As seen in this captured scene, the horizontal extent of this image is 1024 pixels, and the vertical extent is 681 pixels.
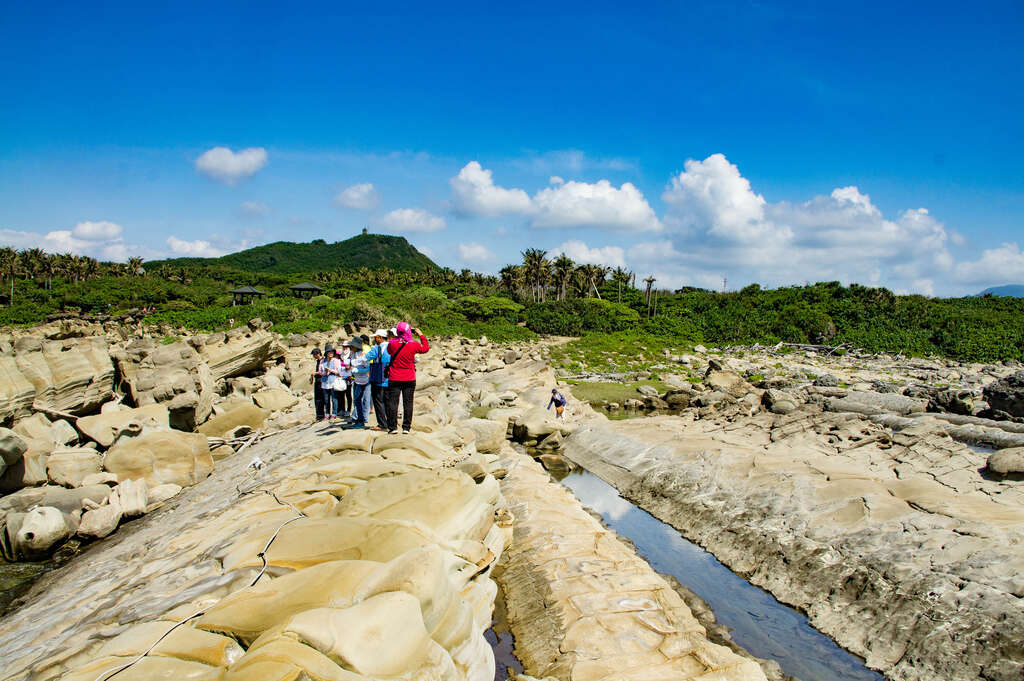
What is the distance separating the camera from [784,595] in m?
8.56

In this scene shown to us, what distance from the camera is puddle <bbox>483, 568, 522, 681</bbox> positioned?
21.7 feet

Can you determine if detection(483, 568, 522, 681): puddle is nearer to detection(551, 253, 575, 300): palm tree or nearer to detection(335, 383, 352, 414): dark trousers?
detection(335, 383, 352, 414): dark trousers

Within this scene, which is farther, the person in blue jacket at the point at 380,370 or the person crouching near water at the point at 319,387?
the person crouching near water at the point at 319,387

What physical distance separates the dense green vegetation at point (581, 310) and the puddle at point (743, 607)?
27357mm

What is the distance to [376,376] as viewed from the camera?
10.0 m

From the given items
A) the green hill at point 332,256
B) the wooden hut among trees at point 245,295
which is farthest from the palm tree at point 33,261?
the green hill at point 332,256

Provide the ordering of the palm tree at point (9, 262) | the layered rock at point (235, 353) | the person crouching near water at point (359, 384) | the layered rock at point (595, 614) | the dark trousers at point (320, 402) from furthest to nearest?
1. the palm tree at point (9, 262)
2. the layered rock at point (235, 353)
3. the dark trousers at point (320, 402)
4. the person crouching near water at point (359, 384)
5. the layered rock at point (595, 614)

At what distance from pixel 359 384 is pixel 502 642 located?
19.1 feet

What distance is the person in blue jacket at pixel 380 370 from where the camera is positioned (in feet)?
31.7

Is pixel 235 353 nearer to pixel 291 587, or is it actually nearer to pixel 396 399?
pixel 396 399

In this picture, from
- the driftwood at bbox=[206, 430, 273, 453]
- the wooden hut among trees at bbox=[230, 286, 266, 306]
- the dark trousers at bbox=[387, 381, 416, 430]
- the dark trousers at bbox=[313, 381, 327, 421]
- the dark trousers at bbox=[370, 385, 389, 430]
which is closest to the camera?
the dark trousers at bbox=[387, 381, 416, 430]

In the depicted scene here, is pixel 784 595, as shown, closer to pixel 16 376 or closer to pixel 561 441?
pixel 561 441

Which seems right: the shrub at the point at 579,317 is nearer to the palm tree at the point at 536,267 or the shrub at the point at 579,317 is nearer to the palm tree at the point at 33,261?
the palm tree at the point at 536,267

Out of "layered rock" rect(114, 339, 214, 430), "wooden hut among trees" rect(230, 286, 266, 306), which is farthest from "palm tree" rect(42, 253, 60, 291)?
"layered rock" rect(114, 339, 214, 430)
